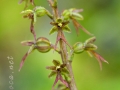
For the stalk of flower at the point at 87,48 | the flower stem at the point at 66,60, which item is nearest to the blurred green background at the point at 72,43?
the stalk of flower at the point at 87,48

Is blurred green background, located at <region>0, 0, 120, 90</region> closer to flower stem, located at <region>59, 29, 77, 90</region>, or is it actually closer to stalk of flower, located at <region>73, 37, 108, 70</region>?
stalk of flower, located at <region>73, 37, 108, 70</region>

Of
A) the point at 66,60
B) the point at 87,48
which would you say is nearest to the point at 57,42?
the point at 66,60

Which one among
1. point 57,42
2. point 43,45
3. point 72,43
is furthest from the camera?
point 72,43

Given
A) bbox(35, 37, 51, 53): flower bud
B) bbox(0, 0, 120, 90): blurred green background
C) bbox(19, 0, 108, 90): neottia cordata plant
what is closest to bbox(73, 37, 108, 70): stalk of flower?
bbox(19, 0, 108, 90): neottia cordata plant

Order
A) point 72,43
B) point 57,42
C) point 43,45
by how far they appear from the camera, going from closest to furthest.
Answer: point 57,42
point 43,45
point 72,43

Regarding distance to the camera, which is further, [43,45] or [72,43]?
[72,43]

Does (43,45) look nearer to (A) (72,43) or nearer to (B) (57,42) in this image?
(B) (57,42)

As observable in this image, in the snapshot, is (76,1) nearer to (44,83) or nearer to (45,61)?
(45,61)

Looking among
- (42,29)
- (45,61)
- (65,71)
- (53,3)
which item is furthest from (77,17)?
(42,29)

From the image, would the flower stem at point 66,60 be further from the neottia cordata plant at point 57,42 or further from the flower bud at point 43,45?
the flower bud at point 43,45
